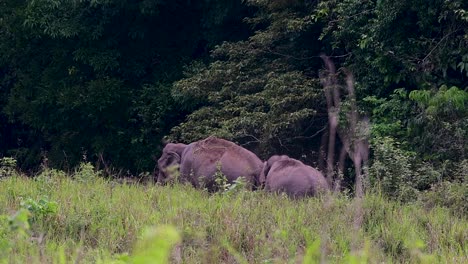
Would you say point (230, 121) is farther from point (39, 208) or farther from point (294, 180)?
point (39, 208)

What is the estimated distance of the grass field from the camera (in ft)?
20.7

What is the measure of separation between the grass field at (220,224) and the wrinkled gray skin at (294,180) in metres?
0.76

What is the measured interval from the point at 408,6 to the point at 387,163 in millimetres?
4451

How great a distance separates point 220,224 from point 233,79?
9.00 metres

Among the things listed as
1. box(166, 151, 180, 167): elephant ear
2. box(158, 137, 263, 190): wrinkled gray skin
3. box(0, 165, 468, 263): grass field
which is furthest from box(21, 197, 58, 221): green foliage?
box(166, 151, 180, 167): elephant ear

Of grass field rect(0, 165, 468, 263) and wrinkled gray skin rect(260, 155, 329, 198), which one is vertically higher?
grass field rect(0, 165, 468, 263)

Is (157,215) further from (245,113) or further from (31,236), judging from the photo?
(245,113)

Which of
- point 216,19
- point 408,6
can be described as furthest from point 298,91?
point 216,19

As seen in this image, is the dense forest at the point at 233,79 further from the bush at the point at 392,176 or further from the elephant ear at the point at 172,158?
the elephant ear at the point at 172,158

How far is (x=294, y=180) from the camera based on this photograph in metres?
9.68

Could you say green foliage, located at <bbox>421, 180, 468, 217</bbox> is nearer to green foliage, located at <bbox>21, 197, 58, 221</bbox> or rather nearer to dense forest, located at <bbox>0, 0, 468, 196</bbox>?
dense forest, located at <bbox>0, 0, 468, 196</bbox>

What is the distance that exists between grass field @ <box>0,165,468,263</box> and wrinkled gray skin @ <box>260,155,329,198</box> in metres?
0.76

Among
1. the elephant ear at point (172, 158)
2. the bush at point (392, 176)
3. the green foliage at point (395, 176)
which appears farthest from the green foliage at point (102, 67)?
the bush at point (392, 176)

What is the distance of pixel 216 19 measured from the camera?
18297 mm
